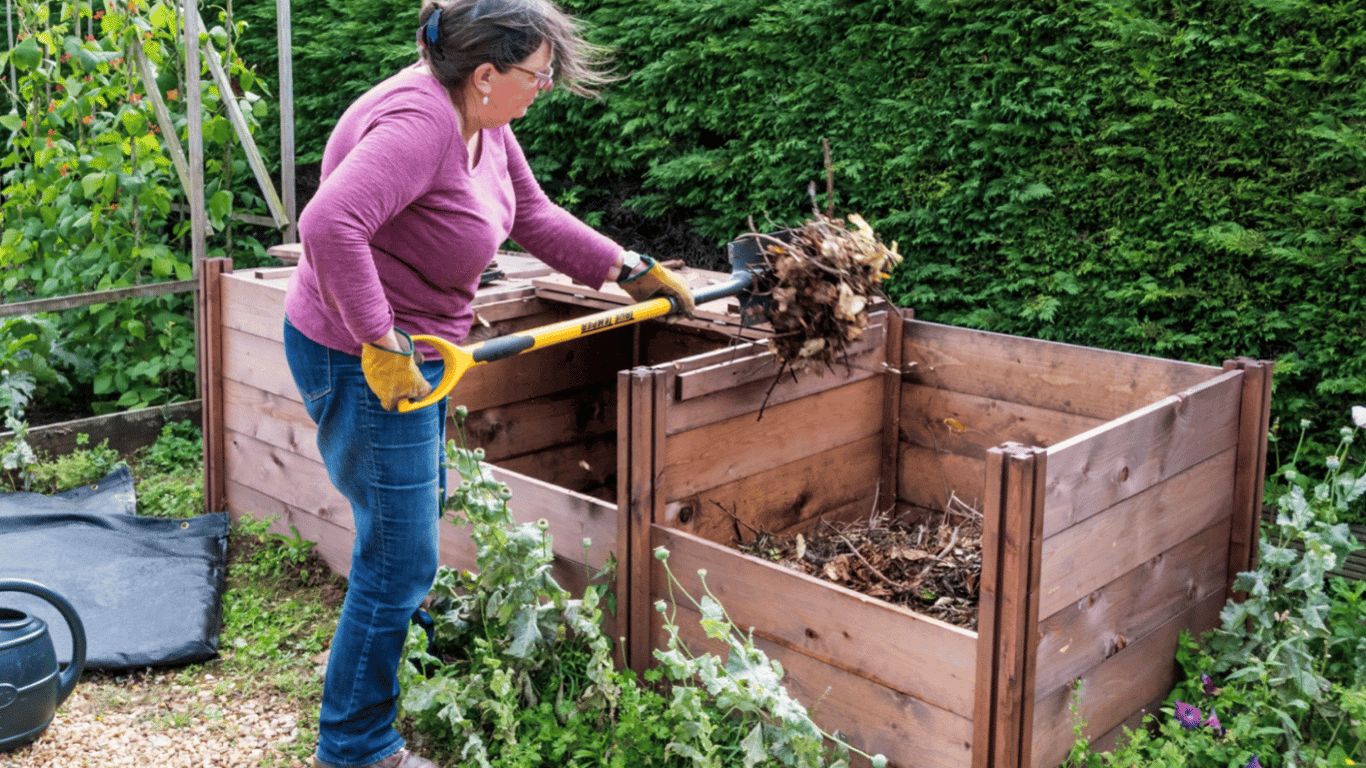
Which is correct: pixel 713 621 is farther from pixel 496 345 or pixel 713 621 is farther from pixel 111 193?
pixel 111 193

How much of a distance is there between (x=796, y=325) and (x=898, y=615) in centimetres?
83

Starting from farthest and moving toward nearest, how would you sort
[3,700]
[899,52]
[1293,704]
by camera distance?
1. [899,52]
2. [3,700]
3. [1293,704]

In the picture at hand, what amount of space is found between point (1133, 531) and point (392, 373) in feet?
4.94

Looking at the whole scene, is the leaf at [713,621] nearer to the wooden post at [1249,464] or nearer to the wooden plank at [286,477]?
the wooden post at [1249,464]

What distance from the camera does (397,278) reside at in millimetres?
2396

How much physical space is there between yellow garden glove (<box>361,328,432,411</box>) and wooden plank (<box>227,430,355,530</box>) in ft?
4.85

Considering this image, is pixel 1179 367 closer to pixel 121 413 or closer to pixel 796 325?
pixel 796 325

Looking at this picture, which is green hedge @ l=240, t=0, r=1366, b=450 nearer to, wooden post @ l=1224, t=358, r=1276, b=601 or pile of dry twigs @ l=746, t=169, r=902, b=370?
wooden post @ l=1224, t=358, r=1276, b=601

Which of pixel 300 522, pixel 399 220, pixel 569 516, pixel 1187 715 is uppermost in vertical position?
pixel 399 220

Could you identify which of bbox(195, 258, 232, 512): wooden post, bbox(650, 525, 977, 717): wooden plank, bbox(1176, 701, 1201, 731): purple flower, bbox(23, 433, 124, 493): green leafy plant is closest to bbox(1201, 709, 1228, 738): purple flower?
bbox(1176, 701, 1201, 731): purple flower

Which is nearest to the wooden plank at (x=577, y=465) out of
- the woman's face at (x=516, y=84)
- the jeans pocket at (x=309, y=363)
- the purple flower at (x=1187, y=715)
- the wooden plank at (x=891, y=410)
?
the wooden plank at (x=891, y=410)

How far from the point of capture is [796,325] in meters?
2.92

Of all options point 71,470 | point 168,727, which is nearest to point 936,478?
point 168,727

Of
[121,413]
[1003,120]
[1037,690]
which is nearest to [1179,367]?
[1037,690]
